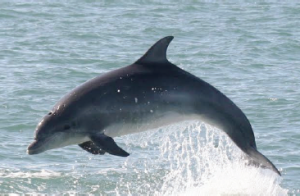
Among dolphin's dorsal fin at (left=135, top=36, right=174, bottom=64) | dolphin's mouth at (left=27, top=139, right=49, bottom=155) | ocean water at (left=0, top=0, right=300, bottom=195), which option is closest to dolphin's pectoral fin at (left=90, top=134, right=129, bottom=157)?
dolphin's mouth at (left=27, top=139, right=49, bottom=155)

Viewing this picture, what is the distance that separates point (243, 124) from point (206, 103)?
2.05 feet

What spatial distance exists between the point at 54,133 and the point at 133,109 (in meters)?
0.94

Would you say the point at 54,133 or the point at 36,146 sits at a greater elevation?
the point at 54,133

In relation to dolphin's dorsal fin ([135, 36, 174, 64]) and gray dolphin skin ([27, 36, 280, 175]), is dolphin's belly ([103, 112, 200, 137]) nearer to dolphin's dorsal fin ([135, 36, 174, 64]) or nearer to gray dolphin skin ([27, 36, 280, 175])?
gray dolphin skin ([27, 36, 280, 175])

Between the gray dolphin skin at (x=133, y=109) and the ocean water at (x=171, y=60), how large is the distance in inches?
22.9

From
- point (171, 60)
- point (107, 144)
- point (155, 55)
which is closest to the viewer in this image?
point (107, 144)

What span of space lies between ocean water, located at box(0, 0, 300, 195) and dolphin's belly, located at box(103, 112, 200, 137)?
1.87 feet

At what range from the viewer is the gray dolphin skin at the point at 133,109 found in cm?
910

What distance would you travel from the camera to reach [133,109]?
9.40 m

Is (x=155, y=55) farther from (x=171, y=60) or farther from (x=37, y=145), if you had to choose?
(x=171, y=60)

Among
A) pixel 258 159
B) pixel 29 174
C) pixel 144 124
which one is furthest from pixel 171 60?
pixel 144 124

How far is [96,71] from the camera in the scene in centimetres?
2336

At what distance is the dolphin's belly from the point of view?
30.7ft

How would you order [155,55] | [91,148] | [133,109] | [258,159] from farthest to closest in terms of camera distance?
[258,159]
[155,55]
[133,109]
[91,148]
